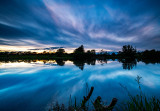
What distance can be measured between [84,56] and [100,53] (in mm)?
46819

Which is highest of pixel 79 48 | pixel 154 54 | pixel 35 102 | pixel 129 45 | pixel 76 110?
pixel 129 45

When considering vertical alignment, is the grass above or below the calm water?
above

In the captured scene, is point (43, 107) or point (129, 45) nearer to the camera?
point (43, 107)

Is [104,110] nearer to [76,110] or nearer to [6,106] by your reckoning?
[76,110]

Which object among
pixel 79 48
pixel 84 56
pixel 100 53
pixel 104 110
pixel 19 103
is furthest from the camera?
pixel 100 53

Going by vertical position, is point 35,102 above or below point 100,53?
below

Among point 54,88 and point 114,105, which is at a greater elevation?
point 114,105

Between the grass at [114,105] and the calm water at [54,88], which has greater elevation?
the grass at [114,105]

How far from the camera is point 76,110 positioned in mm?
3088

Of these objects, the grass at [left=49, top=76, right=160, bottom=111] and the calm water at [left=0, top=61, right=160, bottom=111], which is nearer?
the grass at [left=49, top=76, right=160, bottom=111]

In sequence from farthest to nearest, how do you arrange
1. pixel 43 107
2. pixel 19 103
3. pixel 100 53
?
1. pixel 100 53
2. pixel 19 103
3. pixel 43 107

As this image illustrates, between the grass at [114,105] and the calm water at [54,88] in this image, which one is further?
the calm water at [54,88]

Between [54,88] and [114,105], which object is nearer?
[114,105]

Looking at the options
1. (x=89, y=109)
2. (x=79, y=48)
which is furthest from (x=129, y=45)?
(x=89, y=109)
